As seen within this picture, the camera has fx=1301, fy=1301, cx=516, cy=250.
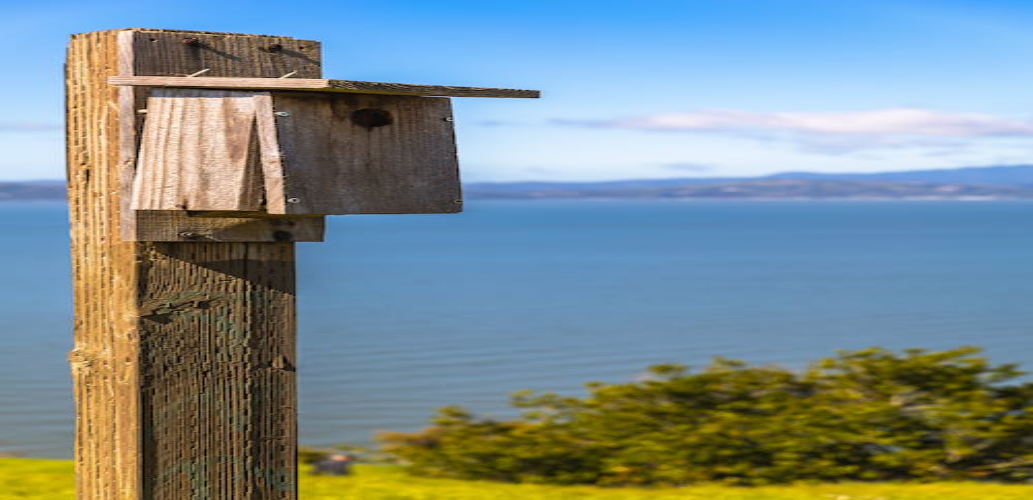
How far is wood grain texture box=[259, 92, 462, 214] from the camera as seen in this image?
276 centimetres

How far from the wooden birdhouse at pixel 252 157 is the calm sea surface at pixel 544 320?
0.89ft

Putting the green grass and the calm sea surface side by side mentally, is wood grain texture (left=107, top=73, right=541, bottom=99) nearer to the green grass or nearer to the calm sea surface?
the calm sea surface

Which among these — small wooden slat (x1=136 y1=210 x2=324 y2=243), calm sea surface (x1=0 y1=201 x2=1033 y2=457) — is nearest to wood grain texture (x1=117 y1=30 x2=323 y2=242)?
small wooden slat (x1=136 y1=210 x2=324 y2=243)

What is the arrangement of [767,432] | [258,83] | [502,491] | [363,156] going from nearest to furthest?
[258,83], [363,156], [502,491], [767,432]

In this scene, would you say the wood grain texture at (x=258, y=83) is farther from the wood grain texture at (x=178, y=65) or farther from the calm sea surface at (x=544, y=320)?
the calm sea surface at (x=544, y=320)

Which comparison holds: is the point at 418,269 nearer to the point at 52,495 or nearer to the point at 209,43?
the point at 52,495

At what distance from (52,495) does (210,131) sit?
4.47 metres

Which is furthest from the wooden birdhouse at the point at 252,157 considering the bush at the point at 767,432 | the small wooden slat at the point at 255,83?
the bush at the point at 767,432

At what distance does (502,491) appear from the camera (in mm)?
7152

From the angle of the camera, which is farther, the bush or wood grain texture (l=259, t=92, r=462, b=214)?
the bush

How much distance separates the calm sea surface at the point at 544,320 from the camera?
17.5 meters

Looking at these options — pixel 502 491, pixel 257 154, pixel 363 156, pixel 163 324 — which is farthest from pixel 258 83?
pixel 502 491

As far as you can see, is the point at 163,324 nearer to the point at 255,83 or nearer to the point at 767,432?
the point at 255,83

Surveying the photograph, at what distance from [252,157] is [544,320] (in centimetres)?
3001
